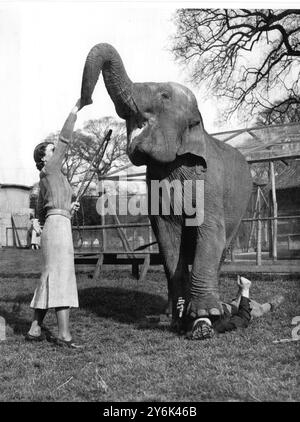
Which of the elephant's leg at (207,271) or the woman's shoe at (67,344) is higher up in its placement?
the elephant's leg at (207,271)

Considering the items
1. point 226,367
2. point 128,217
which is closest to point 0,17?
point 226,367

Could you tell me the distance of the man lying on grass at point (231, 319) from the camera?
4488mm

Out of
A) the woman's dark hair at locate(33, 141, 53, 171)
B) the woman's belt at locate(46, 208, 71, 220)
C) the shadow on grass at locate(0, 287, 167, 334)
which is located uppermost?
the woman's dark hair at locate(33, 141, 53, 171)

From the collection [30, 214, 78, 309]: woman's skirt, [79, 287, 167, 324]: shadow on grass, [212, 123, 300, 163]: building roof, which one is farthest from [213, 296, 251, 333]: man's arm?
[212, 123, 300, 163]: building roof

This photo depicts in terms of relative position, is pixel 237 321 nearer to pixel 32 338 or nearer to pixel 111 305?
pixel 32 338

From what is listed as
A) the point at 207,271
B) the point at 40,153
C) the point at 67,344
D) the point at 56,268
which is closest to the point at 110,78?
the point at 40,153

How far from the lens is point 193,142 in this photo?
15.9 feet

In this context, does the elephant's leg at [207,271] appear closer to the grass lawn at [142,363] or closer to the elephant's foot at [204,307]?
the elephant's foot at [204,307]

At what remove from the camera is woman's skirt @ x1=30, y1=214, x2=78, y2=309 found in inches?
171

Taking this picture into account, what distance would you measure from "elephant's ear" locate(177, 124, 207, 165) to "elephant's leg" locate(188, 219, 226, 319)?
577 mm

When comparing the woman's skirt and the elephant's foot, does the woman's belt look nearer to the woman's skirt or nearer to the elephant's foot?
the woman's skirt

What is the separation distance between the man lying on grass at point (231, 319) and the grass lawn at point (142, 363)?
0.09m

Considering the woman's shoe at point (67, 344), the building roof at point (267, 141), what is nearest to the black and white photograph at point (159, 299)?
the woman's shoe at point (67, 344)
